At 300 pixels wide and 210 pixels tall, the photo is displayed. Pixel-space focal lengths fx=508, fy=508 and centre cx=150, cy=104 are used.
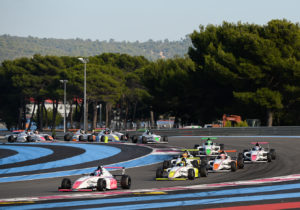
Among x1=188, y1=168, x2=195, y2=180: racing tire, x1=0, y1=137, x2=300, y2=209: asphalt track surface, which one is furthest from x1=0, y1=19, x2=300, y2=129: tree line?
x1=188, y1=168, x2=195, y2=180: racing tire

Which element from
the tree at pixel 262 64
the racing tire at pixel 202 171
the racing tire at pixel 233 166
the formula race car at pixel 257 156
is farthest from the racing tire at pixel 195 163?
the tree at pixel 262 64

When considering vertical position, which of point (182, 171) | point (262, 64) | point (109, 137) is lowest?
point (182, 171)

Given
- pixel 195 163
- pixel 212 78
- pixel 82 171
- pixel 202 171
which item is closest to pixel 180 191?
A: pixel 202 171

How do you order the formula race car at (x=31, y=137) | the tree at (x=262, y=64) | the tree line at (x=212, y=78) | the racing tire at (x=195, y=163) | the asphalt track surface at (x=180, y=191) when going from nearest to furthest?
the asphalt track surface at (x=180, y=191) < the racing tire at (x=195, y=163) < the formula race car at (x=31, y=137) < the tree at (x=262, y=64) < the tree line at (x=212, y=78)

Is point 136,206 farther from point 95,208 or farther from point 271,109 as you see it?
point 271,109

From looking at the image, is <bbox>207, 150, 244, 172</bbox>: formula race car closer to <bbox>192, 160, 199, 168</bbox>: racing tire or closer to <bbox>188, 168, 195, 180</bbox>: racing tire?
<bbox>192, 160, 199, 168</bbox>: racing tire

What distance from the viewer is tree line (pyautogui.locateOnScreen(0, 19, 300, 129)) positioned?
5853 centimetres

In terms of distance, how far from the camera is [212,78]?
2625 inches

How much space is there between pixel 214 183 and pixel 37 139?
3426 centimetres

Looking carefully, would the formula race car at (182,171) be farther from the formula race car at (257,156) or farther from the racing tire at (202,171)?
the formula race car at (257,156)

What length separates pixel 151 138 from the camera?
4228 cm

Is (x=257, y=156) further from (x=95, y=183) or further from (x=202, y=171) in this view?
(x=95, y=183)

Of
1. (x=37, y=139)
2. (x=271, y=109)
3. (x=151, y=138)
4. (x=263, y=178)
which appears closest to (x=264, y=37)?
(x=271, y=109)

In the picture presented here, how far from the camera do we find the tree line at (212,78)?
192ft
